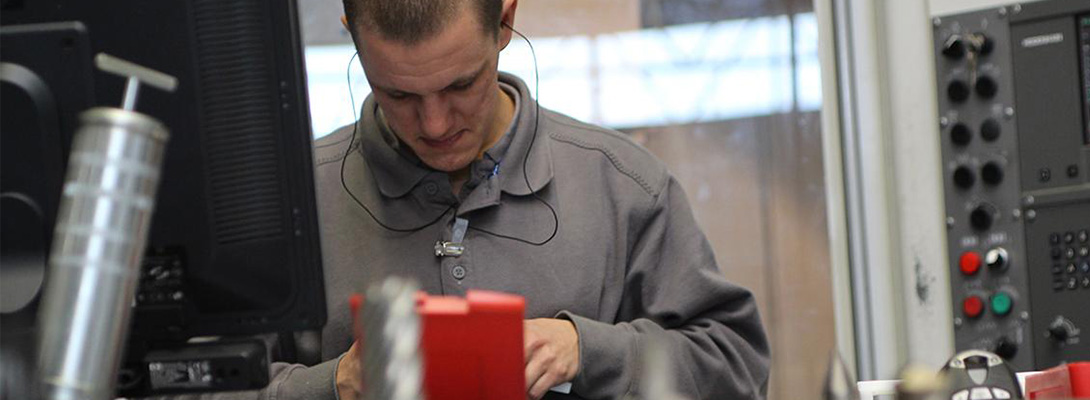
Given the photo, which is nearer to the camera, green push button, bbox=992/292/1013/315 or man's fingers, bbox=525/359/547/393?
man's fingers, bbox=525/359/547/393

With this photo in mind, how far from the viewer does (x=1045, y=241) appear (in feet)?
7.20

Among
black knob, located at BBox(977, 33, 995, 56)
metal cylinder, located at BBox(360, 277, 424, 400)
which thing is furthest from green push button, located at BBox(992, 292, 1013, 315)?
metal cylinder, located at BBox(360, 277, 424, 400)

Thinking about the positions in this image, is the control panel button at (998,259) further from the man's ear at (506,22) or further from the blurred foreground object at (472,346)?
the blurred foreground object at (472,346)

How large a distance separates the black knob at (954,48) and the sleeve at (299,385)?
4.34 ft

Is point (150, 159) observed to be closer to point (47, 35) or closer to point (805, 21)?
point (47, 35)

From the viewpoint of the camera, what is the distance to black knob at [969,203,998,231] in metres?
2.24

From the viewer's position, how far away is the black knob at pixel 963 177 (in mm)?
2273

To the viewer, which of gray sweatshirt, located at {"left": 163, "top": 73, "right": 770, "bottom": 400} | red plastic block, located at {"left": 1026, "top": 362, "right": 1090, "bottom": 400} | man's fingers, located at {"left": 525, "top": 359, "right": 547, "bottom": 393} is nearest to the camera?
red plastic block, located at {"left": 1026, "top": 362, "right": 1090, "bottom": 400}

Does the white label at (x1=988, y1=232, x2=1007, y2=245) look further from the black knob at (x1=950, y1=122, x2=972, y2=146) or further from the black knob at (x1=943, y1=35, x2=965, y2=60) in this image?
the black knob at (x1=943, y1=35, x2=965, y2=60)

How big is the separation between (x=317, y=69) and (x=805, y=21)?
3.34ft

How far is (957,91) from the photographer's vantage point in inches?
89.4

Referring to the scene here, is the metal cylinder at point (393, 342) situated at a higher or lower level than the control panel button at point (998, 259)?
higher

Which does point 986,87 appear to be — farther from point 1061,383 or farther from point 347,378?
point 347,378

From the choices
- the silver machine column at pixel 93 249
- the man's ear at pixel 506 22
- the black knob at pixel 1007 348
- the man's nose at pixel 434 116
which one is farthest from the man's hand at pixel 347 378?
the black knob at pixel 1007 348
